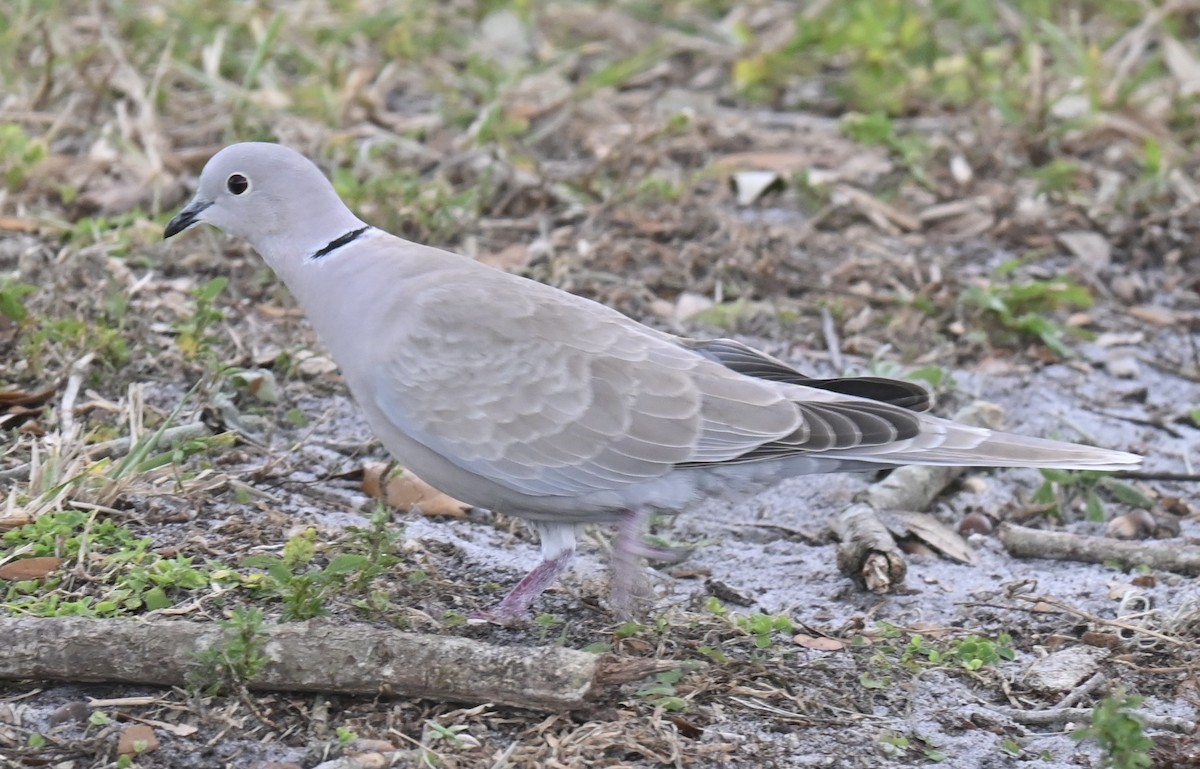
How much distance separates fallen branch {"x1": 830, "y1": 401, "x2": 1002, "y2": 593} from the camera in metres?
4.07

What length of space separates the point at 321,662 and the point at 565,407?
90 cm

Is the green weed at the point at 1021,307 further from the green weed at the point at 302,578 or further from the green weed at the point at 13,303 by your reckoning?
the green weed at the point at 13,303

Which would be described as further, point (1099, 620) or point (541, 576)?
point (1099, 620)

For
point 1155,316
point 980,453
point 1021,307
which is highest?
point 980,453

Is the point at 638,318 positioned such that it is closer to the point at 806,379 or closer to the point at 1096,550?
the point at 806,379

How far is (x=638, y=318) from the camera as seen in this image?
5.59 meters

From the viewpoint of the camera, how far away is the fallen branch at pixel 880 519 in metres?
4.07

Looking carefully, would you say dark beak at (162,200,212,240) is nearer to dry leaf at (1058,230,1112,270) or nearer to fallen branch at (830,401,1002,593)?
fallen branch at (830,401,1002,593)

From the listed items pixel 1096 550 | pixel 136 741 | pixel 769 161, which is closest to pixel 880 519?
pixel 1096 550

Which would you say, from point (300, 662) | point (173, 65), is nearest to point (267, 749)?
point (300, 662)

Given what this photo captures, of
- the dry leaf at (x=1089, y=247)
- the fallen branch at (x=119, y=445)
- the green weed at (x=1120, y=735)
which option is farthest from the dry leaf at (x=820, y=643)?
the dry leaf at (x=1089, y=247)

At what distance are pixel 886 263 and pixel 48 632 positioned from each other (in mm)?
3775

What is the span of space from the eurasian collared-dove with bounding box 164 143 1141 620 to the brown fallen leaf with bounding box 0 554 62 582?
80 centimetres

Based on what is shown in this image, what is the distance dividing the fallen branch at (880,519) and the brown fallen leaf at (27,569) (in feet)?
6.46
